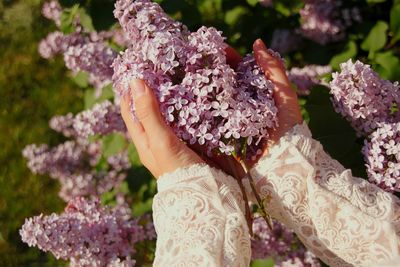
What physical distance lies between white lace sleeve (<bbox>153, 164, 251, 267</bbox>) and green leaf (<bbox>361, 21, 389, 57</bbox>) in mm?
1515

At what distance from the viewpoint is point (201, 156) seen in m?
1.58

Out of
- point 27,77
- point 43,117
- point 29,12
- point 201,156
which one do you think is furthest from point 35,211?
point 201,156

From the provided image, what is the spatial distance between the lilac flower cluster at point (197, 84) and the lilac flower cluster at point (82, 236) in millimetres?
870

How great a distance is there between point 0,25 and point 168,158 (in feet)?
12.7

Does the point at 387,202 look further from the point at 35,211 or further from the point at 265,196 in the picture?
the point at 35,211

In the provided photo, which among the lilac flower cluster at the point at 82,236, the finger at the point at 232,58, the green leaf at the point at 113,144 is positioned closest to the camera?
the finger at the point at 232,58

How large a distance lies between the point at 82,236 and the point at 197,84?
1027 mm

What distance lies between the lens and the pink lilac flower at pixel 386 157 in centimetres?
168

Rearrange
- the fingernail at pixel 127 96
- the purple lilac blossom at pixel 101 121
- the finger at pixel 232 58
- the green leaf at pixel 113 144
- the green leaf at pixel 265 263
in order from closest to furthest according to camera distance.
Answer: the fingernail at pixel 127 96 → the finger at pixel 232 58 → the green leaf at pixel 265 263 → the purple lilac blossom at pixel 101 121 → the green leaf at pixel 113 144

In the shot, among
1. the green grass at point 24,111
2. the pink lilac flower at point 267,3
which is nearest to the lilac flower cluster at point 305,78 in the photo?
the pink lilac flower at point 267,3

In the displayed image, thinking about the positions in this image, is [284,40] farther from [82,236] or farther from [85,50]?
[82,236]

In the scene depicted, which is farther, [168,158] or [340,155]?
[340,155]

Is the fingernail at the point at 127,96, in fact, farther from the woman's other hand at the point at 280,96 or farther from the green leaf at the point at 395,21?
the green leaf at the point at 395,21

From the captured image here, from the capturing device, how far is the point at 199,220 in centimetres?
147
